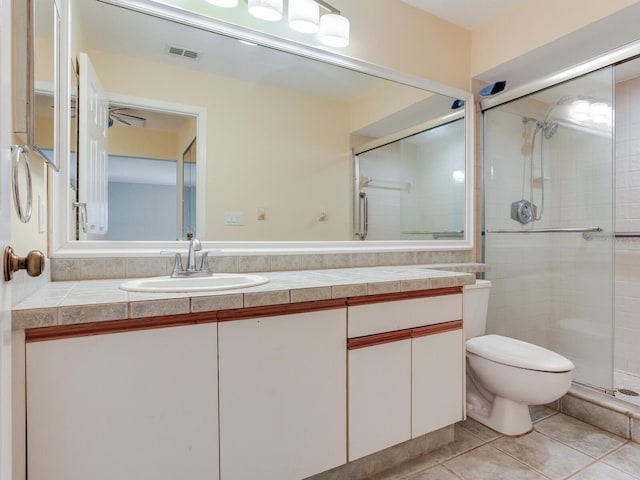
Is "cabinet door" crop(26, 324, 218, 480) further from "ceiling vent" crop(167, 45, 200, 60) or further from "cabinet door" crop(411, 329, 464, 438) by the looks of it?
"ceiling vent" crop(167, 45, 200, 60)

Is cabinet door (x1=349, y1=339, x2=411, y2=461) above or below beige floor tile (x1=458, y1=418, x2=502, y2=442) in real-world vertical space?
above

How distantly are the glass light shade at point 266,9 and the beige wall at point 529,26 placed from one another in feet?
4.84

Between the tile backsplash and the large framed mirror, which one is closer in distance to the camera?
the large framed mirror

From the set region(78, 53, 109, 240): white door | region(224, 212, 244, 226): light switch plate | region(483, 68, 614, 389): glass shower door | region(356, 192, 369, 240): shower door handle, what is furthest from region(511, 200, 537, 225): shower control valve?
region(78, 53, 109, 240): white door

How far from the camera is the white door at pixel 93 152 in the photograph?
4.59 feet

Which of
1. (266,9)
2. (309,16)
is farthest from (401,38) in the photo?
(266,9)

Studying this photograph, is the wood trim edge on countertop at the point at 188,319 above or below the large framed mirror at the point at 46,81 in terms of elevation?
below

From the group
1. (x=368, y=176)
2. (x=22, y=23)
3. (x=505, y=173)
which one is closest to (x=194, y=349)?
(x=22, y=23)

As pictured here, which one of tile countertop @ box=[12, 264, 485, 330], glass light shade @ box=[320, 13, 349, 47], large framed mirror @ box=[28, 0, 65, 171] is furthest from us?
glass light shade @ box=[320, 13, 349, 47]

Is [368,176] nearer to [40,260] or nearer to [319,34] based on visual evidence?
[319,34]

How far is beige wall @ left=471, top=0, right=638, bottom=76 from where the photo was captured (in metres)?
1.83

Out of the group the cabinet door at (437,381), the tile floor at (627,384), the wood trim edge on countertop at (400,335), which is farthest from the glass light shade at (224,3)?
the tile floor at (627,384)

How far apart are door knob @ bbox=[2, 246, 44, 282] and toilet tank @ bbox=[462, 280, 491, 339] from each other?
1866 millimetres

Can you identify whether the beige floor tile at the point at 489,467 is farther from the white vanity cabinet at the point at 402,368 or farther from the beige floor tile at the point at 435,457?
the white vanity cabinet at the point at 402,368
